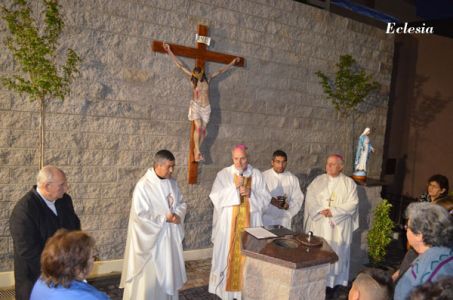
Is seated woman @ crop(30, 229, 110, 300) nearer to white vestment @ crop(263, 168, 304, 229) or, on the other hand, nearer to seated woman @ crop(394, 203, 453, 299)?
seated woman @ crop(394, 203, 453, 299)

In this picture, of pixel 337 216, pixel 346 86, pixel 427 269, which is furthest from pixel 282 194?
pixel 427 269

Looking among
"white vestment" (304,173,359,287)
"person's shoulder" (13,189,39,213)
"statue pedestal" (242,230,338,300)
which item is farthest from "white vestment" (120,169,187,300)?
"white vestment" (304,173,359,287)

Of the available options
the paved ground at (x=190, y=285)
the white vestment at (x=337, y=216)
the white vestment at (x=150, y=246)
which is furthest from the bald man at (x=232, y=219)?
the white vestment at (x=337, y=216)

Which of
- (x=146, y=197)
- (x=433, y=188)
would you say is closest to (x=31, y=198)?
(x=146, y=197)

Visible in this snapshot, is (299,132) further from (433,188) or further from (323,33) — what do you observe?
(433,188)

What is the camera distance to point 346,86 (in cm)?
750

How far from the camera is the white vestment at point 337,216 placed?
5.74 meters

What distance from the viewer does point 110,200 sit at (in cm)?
561

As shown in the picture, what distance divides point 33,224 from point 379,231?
512 centimetres

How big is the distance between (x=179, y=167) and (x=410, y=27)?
5874mm

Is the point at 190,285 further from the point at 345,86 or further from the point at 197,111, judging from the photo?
the point at 345,86

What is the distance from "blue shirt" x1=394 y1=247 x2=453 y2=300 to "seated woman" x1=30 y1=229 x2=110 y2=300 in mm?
1792

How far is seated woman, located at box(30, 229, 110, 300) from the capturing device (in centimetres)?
212
